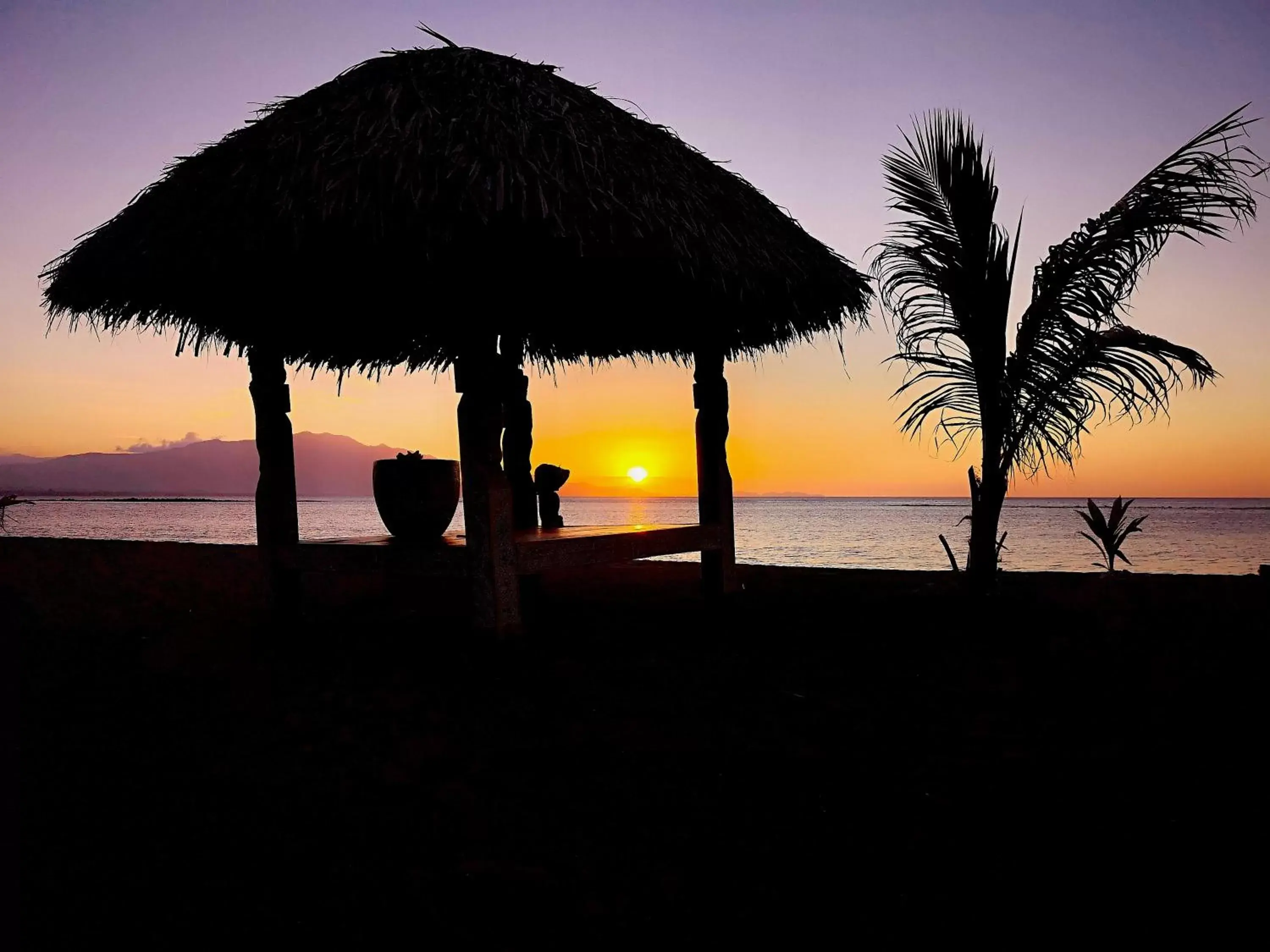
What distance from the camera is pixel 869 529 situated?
32812 mm

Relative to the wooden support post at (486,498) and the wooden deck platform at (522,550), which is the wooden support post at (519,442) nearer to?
the wooden deck platform at (522,550)

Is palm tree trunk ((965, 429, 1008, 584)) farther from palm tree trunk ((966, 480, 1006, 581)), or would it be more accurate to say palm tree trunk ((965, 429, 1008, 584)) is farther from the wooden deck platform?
the wooden deck platform

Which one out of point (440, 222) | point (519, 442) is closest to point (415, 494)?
point (519, 442)

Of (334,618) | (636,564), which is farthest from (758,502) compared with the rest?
(334,618)

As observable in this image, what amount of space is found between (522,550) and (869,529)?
98.0 ft

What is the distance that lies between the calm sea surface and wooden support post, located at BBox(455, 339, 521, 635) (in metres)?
7.56

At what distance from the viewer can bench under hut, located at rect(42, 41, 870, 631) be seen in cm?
403

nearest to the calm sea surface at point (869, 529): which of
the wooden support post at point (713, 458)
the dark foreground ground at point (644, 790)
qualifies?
the wooden support post at point (713, 458)

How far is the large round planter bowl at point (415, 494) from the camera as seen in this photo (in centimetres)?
Answer: 526

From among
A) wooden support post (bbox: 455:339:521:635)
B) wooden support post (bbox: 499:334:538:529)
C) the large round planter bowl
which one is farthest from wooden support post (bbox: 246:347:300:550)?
wooden support post (bbox: 455:339:521:635)

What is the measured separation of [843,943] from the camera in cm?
169

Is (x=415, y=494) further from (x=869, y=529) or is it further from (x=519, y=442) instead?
(x=869, y=529)

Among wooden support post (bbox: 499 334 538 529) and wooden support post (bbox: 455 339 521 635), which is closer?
wooden support post (bbox: 455 339 521 635)

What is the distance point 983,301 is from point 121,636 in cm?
583
